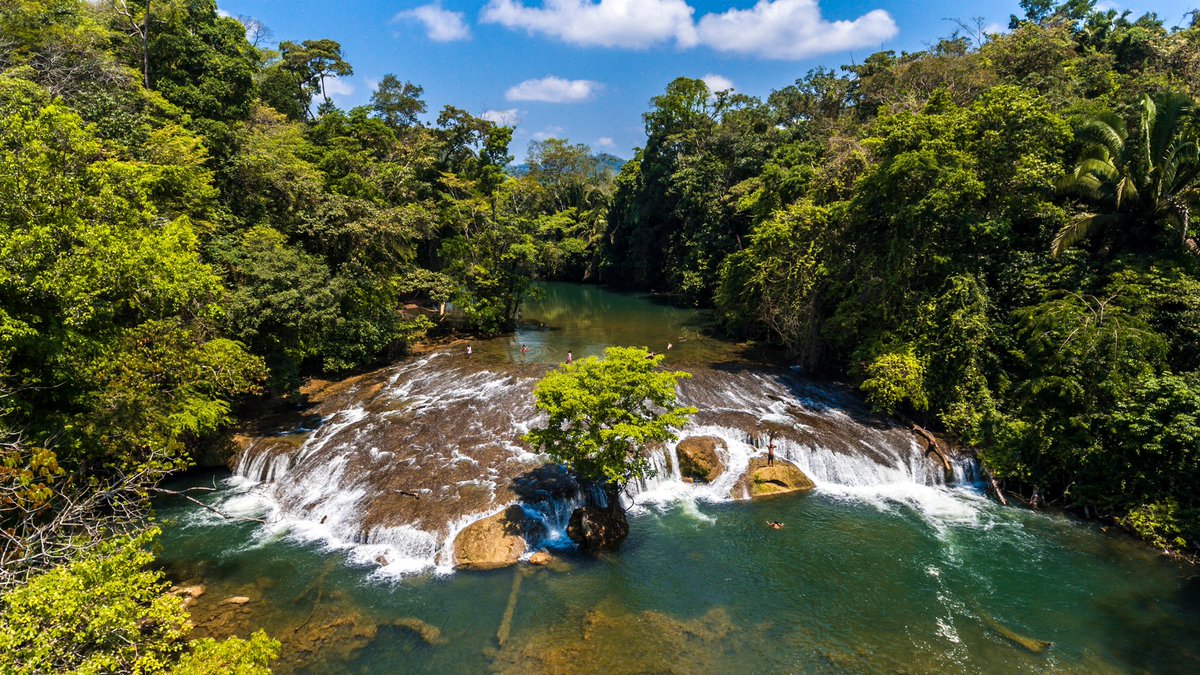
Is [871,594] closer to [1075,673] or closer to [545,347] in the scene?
[1075,673]

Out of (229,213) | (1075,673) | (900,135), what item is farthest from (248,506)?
(900,135)

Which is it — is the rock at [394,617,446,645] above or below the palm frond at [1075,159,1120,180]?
below

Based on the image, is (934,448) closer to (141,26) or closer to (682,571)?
(682,571)

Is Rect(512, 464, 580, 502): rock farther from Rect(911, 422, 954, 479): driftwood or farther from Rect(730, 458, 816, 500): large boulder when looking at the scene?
Rect(911, 422, 954, 479): driftwood

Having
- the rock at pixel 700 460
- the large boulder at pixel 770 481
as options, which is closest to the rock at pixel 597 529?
the rock at pixel 700 460

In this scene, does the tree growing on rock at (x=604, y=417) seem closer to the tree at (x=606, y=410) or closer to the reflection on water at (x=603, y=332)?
the tree at (x=606, y=410)

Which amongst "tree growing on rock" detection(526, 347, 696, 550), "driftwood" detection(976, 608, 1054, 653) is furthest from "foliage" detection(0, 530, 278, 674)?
"driftwood" detection(976, 608, 1054, 653)

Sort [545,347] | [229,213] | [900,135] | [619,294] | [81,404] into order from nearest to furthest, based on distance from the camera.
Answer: [81,404] < [900,135] < [229,213] < [545,347] < [619,294]
